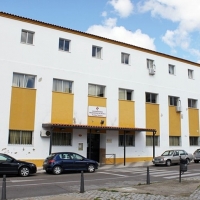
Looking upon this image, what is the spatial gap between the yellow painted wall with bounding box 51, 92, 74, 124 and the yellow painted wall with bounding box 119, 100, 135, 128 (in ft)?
16.9

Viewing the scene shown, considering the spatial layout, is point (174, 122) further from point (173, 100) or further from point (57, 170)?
point (57, 170)

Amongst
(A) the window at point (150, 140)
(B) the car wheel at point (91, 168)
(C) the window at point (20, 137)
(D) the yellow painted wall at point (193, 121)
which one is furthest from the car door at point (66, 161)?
(D) the yellow painted wall at point (193, 121)

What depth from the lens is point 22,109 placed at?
842 inches

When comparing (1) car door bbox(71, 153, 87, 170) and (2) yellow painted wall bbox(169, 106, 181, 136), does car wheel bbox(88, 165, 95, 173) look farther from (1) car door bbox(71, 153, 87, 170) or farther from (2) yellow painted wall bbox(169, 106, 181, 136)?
(2) yellow painted wall bbox(169, 106, 181, 136)

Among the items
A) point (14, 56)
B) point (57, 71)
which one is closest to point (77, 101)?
point (57, 71)

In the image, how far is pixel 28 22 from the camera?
73.8 feet

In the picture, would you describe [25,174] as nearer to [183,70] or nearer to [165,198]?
[165,198]

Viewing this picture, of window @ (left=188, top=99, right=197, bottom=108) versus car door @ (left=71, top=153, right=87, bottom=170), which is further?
window @ (left=188, top=99, right=197, bottom=108)

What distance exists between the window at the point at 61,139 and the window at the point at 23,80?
4.31 meters

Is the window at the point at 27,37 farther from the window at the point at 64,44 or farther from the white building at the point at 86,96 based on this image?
the window at the point at 64,44

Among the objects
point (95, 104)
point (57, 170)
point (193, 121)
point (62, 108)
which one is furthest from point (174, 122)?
point (57, 170)

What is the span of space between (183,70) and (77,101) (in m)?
14.7

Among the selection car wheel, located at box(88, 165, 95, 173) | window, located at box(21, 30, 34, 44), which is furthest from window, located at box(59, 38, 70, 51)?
car wheel, located at box(88, 165, 95, 173)

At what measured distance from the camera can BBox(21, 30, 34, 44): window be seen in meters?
22.5
